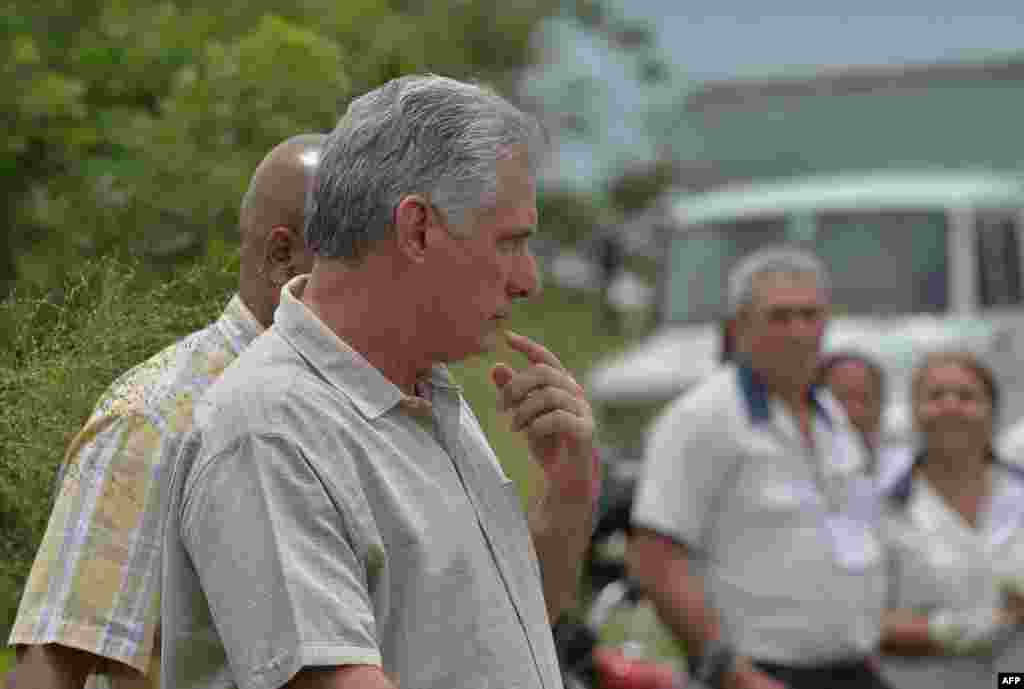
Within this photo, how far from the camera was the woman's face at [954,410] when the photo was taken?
659 centimetres

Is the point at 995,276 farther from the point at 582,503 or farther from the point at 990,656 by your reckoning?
the point at 582,503

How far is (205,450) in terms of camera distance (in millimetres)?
2418

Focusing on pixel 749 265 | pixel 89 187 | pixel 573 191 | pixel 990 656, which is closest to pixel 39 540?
pixel 89 187

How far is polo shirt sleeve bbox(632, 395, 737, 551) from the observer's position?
18.9ft

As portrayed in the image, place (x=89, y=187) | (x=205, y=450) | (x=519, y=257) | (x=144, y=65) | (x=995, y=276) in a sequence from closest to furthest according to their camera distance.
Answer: (x=205, y=450), (x=519, y=257), (x=89, y=187), (x=144, y=65), (x=995, y=276)

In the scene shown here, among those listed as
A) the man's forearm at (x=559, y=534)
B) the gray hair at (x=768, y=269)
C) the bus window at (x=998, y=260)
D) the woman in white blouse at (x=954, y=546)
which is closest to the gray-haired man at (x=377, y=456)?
the man's forearm at (x=559, y=534)

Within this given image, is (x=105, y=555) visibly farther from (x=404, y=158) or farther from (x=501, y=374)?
(x=404, y=158)

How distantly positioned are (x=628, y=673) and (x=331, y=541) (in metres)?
5.92

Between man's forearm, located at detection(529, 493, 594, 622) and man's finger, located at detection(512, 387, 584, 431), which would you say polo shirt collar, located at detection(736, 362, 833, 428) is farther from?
man's finger, located at detection(512, 387, 584, 431)

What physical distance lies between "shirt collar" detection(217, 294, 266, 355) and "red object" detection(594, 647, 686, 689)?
5.04m

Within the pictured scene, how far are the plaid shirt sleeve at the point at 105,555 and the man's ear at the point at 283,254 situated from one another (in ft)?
1.08

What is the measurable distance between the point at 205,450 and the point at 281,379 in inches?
5.2

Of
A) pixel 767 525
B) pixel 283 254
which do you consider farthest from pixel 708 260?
pixel 283 254

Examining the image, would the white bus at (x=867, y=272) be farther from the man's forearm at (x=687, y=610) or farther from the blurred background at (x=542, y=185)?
the man's forearm at (x=687, y=610)
